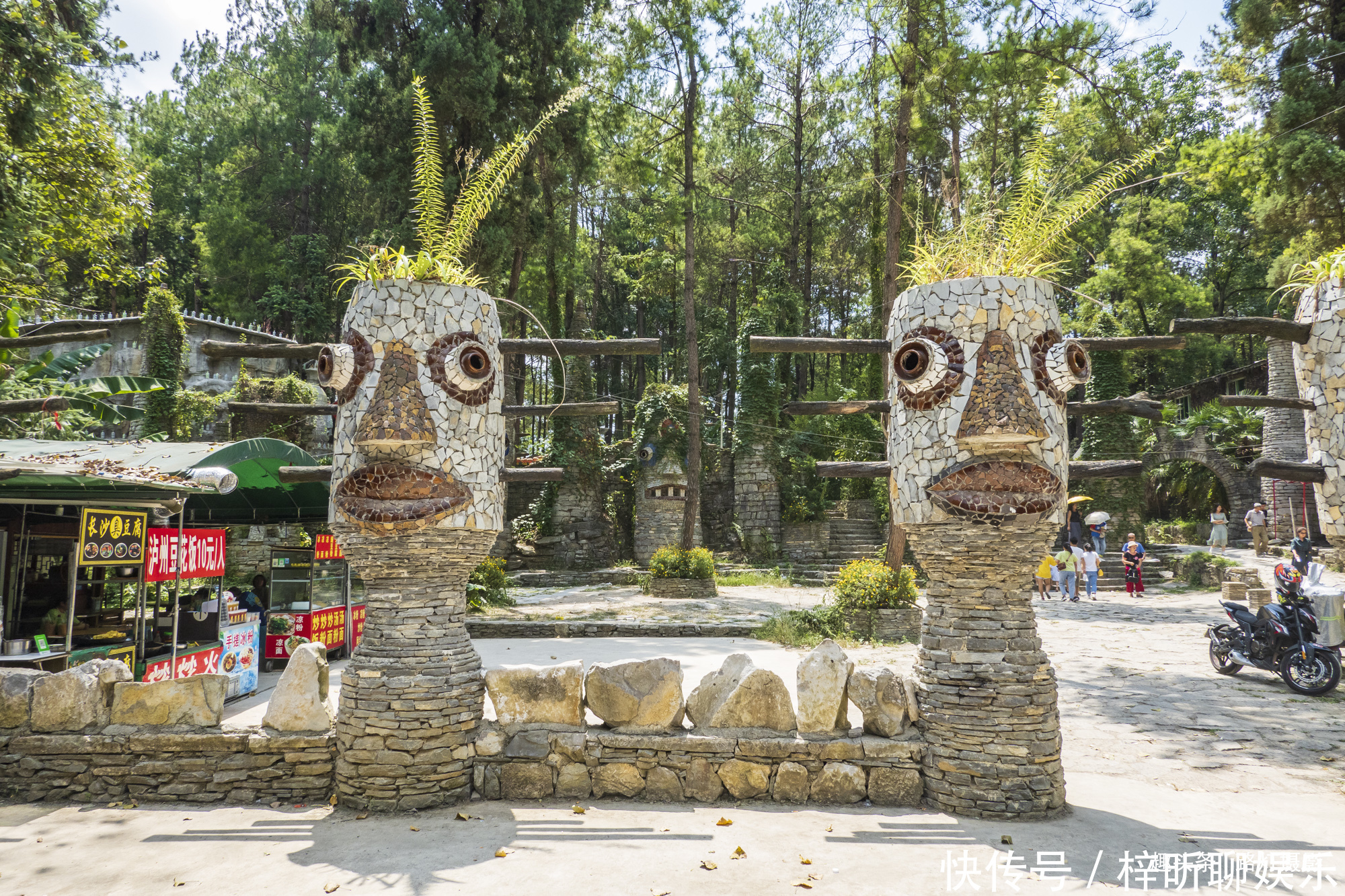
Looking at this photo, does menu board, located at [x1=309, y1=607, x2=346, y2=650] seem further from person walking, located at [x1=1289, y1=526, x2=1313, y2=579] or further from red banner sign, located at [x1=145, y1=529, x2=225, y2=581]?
person walking, located at [x1=1289, y1=526, x2=1313, y2=579]

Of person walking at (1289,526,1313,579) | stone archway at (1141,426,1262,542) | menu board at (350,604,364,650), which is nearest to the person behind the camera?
person walking at (1289,526,1313,579)

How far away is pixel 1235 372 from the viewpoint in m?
21.1

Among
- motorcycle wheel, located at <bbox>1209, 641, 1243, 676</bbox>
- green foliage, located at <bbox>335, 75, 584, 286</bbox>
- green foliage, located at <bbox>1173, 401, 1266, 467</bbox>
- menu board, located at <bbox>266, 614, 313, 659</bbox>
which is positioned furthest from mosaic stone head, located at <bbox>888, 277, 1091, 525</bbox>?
green foliage, located at <bbox>1173, 401, 1266, 467</bbox>

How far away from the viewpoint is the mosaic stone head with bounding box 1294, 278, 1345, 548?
4730 mm

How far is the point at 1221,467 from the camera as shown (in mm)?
21844

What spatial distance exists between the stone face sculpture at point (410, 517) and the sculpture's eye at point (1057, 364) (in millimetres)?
3380

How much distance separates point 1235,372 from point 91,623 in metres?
25.7

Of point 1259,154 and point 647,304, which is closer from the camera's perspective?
point 1259,154

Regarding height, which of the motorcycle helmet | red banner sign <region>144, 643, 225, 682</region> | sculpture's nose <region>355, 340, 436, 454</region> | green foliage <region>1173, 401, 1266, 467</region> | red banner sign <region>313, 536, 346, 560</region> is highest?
green foliage <region>1173, 401, 1266, 467</region>

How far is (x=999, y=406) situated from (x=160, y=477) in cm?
631

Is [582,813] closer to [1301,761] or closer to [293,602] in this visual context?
[1301,761]

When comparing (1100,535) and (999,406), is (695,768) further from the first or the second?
(1100,535)

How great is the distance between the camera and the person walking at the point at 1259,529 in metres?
17.6

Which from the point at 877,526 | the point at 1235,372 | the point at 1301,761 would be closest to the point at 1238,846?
the point at 1301,761
